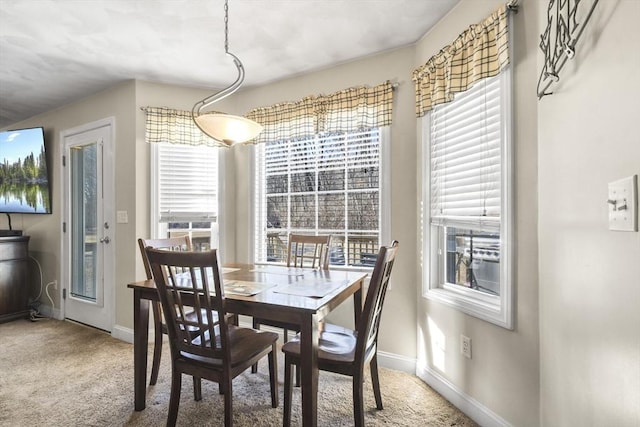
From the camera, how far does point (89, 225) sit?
3498mm

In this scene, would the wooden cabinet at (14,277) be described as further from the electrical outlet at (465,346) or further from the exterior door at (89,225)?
the electrical outlet at (465,346)

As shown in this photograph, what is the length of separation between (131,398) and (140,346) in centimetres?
46

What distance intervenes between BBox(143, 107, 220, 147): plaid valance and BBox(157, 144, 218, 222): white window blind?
0.26 ft

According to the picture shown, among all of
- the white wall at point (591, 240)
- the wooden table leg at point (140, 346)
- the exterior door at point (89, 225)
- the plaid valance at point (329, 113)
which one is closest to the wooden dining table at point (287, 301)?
the wooden table leg at point (140, 346)

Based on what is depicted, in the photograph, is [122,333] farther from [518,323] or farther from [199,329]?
[518,323]

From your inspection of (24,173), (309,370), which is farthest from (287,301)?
(24,173)

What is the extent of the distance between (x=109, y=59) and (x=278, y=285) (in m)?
2.39

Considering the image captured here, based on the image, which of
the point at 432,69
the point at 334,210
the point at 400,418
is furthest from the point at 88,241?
the point at 432,69

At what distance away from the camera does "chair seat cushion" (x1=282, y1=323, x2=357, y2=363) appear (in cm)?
165

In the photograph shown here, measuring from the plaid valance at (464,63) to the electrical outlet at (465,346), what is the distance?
4.82ft

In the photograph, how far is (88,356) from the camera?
275cm

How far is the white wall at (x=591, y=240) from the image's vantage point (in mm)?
818

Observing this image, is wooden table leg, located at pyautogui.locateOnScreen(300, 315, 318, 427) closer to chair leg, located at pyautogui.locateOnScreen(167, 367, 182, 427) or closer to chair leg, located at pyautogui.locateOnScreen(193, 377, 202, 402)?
chair leg, located at pyautogui.locateOnScreen(167, 367, 182, 427)

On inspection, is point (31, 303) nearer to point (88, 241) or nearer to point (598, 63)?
point (88, 241)
